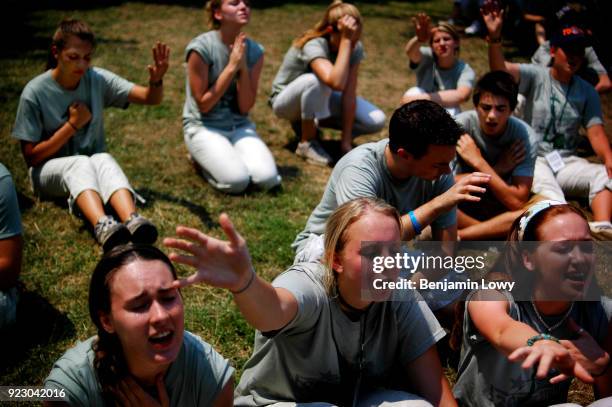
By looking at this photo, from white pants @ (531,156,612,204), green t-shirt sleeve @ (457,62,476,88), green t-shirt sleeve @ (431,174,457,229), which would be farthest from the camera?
green t-shirt sleeve @ (457,62,476,88)

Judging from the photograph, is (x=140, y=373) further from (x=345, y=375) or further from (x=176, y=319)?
(x=345, y=375)

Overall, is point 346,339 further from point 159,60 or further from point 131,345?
point 159,60

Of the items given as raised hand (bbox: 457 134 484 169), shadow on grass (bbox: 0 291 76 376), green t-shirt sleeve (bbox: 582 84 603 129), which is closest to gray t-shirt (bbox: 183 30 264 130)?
raised hand (bbox: 457 134 484 169)

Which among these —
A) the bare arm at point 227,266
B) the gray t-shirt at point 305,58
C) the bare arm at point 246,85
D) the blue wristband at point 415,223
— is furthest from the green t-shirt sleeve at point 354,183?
the gray t-shirt at point 305,58

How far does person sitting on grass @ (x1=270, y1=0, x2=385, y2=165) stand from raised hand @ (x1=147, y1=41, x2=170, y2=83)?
1.51m

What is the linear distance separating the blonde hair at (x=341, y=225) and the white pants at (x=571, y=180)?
9.41ft

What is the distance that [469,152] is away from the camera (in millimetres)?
4422

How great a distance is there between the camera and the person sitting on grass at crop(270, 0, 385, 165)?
5453 millimetres

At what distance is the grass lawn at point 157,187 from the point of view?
336 centimetres

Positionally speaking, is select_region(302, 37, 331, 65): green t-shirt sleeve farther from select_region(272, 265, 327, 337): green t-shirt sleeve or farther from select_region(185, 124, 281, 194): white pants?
select_region(272, 265, 327, 337): green t-shirt sleeve

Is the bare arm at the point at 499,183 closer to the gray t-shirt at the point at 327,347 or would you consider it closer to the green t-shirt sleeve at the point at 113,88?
the gray t-shirt at the point at 327,347

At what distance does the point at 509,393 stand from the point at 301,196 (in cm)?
289

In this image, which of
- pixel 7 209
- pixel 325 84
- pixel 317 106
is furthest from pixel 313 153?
pixel 7 209

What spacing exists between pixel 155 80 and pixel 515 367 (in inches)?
136
